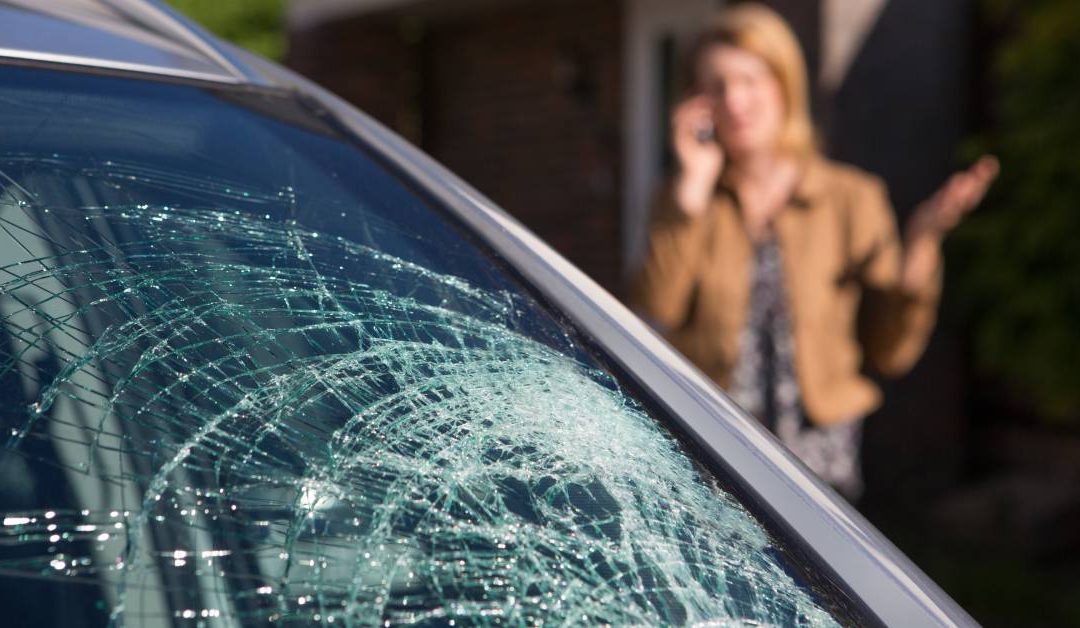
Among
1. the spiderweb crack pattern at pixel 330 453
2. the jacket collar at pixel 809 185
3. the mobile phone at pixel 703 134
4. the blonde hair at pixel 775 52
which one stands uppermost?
the blonde hair at pixel 775 52

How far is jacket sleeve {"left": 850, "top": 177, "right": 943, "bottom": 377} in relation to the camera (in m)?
3.14

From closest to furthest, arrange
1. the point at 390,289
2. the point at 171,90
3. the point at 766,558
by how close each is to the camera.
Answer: the point at 766,558
the point at 390,289
the point at 171,90

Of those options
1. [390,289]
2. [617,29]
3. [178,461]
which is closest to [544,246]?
[390,289]

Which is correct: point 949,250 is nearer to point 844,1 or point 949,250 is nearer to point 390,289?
point 844,1

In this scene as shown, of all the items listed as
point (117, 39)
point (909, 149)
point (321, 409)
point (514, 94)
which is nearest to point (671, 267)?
point (117, 39)

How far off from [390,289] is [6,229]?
33 cm

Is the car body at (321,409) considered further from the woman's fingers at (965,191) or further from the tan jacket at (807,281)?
the woman's fingers at (965,191)

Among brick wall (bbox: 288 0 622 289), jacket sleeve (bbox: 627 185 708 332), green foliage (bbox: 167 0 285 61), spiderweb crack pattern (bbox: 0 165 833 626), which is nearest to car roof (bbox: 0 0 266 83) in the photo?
spiderweb crack pattern (bbox: 0 165 833 626)

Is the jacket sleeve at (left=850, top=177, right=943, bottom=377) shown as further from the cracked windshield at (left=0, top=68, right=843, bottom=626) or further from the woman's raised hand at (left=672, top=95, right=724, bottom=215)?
the cracked windshield at (left=0, top=68, right=843, bottom=626)

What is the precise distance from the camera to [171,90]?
137 cm

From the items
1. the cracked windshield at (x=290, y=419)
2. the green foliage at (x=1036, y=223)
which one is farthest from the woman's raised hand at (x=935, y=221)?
the cracked windshield at (x=290, y=419)

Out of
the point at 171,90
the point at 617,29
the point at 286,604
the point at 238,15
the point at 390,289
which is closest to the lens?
the point at 286,604

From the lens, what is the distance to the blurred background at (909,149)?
482cm

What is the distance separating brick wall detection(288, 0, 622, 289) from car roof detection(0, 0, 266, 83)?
6002mm
